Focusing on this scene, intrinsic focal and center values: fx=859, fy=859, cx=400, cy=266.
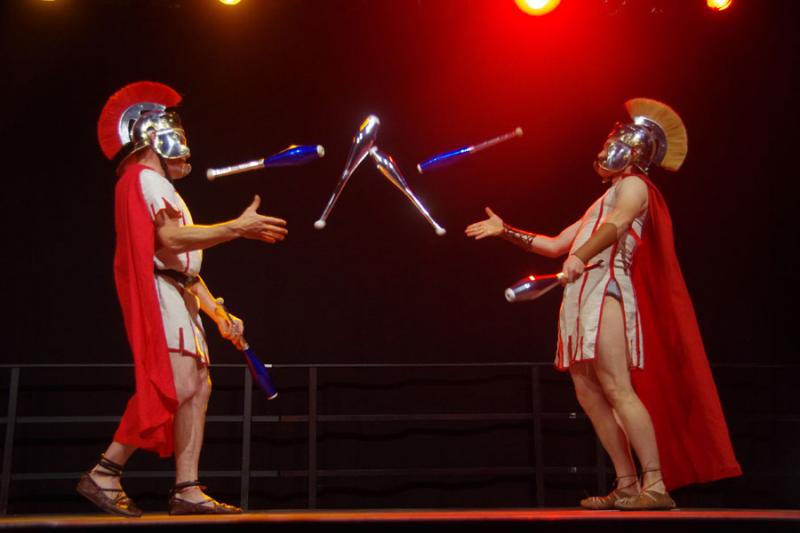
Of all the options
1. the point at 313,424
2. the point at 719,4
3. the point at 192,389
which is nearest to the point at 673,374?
→ the point at 313,424

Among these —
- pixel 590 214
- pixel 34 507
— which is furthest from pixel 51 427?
pixel 590 214

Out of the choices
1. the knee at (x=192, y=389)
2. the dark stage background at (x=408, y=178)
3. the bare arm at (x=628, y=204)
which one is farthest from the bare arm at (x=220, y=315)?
the bare arm at (x=628, y=204)

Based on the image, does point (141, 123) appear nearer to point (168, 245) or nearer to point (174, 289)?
point (168, 245)

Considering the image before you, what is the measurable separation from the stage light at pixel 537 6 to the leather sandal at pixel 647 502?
106 inches

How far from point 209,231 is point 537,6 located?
265cm

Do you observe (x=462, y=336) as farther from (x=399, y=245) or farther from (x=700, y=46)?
(x=700, y=46)

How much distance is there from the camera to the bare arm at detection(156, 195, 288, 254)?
2850 millimetres

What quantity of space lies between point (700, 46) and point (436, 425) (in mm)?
2620

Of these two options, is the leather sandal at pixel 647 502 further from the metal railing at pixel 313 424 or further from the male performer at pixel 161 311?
the male performer at pixel 161 311

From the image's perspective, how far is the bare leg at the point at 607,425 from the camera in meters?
3.18

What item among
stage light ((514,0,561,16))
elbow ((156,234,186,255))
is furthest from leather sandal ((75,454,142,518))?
stage light ((514,0,561,16))

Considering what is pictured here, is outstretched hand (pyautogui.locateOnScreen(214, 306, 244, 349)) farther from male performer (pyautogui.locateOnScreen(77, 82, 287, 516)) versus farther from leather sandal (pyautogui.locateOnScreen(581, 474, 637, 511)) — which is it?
leather sandal (pyautogui.locateOnScreen(581, 474, 637, 511))

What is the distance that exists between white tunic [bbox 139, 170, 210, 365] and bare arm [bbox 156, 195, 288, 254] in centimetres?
5

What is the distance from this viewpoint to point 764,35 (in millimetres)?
4977
